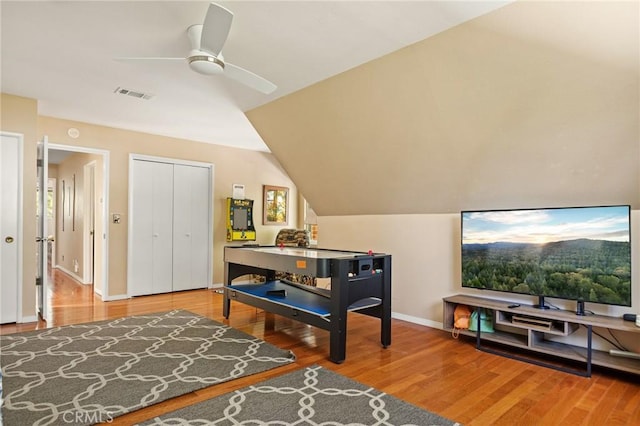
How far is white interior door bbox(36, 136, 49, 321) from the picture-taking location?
4.21 meters

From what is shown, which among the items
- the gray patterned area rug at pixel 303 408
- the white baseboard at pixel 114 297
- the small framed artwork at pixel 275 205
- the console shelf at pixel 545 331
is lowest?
the white baseboard at pixel 114 297

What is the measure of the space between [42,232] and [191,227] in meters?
2.13

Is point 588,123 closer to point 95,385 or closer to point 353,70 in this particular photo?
point 353,70

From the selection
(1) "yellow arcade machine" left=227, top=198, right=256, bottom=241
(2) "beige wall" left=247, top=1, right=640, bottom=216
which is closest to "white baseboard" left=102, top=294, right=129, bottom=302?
(1) "yellow arcade machine" left=227, top=198, right=256, bottom=241

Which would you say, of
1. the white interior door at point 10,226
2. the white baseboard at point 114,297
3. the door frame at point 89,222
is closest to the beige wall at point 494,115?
the white interior door at point 10,226

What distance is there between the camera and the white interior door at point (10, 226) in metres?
3.99

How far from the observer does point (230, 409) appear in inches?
84.6

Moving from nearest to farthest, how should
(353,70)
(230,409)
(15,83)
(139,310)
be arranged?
(230,409), (353,70), (15,83), (139,310)

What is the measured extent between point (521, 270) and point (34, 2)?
4014 millimetres

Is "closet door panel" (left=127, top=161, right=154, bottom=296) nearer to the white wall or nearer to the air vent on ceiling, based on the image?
the air vent on ceiling

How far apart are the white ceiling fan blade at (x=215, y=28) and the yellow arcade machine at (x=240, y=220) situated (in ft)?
13.4

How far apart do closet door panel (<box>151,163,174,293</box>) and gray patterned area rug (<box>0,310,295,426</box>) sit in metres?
1.78

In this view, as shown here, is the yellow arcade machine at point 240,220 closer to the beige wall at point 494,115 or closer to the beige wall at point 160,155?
the beige wall at point 160,155

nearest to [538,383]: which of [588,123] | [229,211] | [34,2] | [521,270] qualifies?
Result: [521,270]
